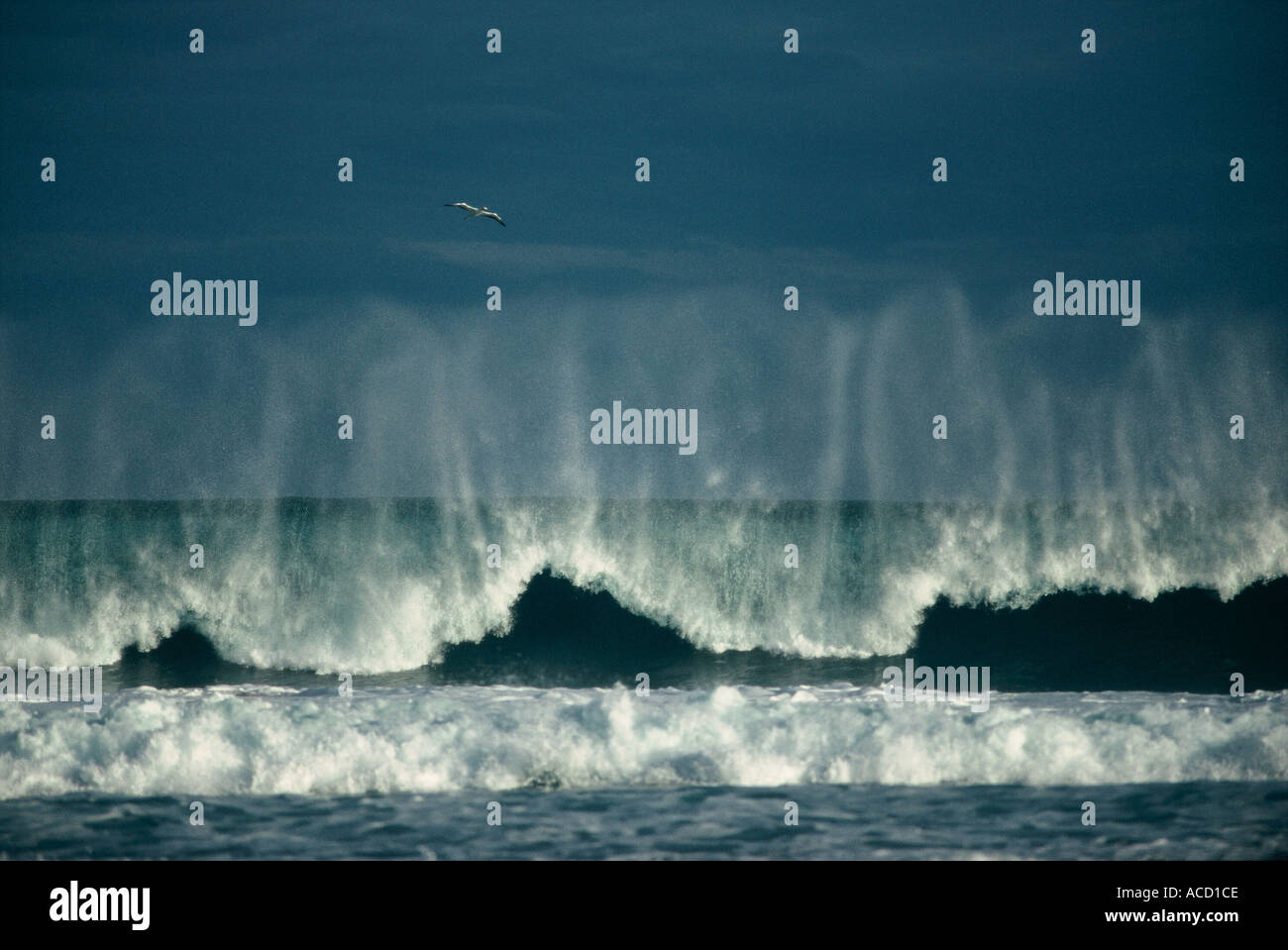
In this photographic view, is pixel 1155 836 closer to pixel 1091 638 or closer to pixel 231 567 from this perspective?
pixel 1091 638

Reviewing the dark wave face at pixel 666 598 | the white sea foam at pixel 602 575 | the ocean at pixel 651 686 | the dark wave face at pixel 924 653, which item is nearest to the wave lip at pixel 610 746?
the ocean at pixel 651 686

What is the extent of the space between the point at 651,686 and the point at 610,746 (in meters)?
5.03

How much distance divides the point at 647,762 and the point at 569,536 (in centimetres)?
903

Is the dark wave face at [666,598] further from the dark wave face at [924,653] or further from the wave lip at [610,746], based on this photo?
the wave lip at [610,746]

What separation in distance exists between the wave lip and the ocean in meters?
0.04

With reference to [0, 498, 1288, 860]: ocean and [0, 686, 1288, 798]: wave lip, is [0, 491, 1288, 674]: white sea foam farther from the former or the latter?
[0, 686, 1288, 798]: wave lip

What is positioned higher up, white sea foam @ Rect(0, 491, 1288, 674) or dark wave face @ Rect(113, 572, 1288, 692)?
white sea foam @ Rect(0, 491, 1288, 674)

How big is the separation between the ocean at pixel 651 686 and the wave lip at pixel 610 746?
4cm

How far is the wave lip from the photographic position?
956 centimetres

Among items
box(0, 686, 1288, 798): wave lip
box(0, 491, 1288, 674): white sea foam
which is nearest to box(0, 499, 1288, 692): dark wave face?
box(0, 491, 1288, 674): white sea foam

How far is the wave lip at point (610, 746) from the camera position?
9.56 meters

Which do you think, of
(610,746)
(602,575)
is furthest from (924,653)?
(610,746)
